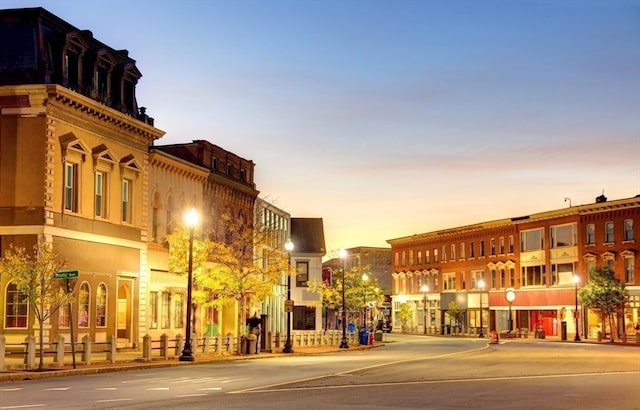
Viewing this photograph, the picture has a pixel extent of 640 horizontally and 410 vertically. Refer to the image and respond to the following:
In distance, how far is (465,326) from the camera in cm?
10650

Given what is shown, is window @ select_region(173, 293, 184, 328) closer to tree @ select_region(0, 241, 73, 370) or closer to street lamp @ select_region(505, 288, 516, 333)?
tree @ select_region(0, 241, 73, 370)

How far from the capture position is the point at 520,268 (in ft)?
317

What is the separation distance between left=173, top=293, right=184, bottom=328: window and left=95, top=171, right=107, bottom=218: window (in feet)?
28.6

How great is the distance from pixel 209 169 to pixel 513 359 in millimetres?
22280

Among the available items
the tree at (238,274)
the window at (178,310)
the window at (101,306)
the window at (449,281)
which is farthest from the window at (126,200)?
the window at (449,281)

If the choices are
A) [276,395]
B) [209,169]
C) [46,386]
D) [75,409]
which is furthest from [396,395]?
[209,169]

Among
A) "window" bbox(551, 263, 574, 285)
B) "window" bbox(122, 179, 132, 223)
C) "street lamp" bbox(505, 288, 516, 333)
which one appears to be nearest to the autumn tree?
"window" bbox(122, 179, 132, 223)

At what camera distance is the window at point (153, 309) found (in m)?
47.7

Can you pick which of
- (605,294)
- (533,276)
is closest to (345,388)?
(605,294)

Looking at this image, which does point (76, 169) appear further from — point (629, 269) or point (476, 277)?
point (476, 277)

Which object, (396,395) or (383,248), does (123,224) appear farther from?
(383,248)

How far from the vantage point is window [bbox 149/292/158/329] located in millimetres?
47737

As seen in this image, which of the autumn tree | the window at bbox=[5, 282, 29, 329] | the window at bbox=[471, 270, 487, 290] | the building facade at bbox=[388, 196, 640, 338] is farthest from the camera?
the window at bbox=[471, 270, 487, 290]

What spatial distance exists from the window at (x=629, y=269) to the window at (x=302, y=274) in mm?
Result: 28210
